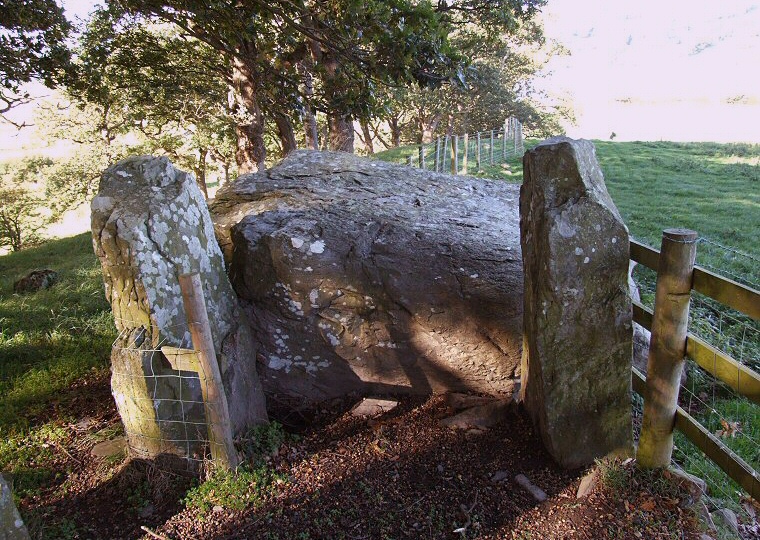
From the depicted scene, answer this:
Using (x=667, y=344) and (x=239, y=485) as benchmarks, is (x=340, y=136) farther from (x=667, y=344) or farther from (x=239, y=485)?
(x=667, y=344)

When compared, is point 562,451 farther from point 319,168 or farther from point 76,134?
point 76,134

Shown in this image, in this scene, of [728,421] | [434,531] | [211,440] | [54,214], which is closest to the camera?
[434,531]

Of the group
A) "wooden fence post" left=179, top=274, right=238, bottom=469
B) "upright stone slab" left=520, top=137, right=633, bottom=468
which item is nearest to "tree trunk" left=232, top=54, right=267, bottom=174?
"wooden fence post" left=179, top=274, right=238, bottom=469

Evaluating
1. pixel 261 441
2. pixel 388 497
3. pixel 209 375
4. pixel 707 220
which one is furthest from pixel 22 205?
pixel 707 220

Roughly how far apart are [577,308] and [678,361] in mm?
679

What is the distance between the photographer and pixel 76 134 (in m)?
21.3

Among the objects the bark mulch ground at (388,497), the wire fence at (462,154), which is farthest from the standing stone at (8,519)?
the wire fence at (462,154)

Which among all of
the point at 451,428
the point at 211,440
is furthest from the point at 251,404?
the point at 451,428

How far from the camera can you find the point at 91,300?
766 centimetres

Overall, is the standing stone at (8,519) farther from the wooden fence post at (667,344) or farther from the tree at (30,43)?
the tree at (30,43)

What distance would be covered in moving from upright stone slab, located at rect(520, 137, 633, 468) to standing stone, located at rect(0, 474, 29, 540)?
3.37 meters

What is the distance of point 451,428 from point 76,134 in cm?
2266

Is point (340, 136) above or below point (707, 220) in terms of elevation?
above

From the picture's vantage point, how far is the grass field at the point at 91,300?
14.9ft
